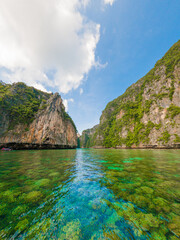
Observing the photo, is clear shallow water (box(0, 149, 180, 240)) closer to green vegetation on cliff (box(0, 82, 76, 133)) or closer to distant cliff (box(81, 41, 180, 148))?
green vegetation on cliff (box(0, 82, 76, 133))

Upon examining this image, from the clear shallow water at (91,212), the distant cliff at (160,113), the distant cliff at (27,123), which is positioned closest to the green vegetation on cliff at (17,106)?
the distant cliff at (27,123)

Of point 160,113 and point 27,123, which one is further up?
point 160,113

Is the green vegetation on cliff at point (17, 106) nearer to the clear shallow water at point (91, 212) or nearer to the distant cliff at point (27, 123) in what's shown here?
the distant cliff at point (27, 123)

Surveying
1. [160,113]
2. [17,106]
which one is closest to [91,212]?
[17,106]

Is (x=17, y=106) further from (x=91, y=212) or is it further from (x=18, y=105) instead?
(x=91, y=212)

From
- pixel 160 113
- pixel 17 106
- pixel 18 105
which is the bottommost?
pixel 160 113

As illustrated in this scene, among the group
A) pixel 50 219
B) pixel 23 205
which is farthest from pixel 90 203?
pixel 23 205

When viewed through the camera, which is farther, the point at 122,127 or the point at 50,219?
the point at 122,127

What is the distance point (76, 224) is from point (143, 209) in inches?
68.0

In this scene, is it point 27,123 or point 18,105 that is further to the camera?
point 18,105

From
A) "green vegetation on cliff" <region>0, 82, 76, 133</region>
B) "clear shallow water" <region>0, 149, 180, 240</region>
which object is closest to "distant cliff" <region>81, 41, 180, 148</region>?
"clear shallow water" <region>0, 149, 180, 240</region>

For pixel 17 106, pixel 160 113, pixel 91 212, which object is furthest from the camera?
pixel 160 113

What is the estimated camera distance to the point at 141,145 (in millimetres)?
47125

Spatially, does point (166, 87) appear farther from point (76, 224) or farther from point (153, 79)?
point (76, 224)
